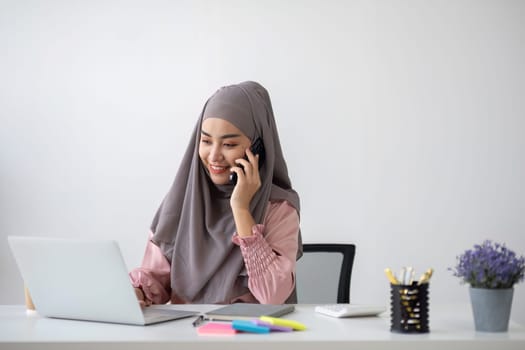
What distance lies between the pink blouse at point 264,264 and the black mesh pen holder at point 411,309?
0.71 metres

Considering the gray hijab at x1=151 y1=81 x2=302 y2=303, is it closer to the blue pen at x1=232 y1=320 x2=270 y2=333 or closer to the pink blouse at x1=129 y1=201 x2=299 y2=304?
the pink blouse at x1=129 y1=201 x2=299 y2=304

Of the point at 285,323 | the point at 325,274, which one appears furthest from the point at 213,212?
the point at 285,323

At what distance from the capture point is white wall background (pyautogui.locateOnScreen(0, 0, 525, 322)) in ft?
11.4

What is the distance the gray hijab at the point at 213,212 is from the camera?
2.14 m

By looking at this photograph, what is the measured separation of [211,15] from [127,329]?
2.42 meters

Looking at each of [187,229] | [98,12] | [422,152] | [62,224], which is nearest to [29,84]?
[98,12]

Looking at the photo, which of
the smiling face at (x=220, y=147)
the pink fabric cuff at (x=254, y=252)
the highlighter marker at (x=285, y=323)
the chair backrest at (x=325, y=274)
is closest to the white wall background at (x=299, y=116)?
the chair backrest at (x=325, y=274)

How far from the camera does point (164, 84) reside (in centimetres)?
351

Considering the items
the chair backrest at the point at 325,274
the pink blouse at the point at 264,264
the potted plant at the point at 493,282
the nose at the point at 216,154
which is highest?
the nose at the point at 216,154

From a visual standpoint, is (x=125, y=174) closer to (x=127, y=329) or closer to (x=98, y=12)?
(x=98, y=12)

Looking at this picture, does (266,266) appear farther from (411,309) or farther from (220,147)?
(411,309)

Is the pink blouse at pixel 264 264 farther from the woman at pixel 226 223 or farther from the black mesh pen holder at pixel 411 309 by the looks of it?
the black mesh pen holder at pixel 411 309

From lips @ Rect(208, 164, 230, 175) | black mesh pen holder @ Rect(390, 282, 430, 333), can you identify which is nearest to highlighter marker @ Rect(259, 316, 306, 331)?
black mesh pen holder @ Rect(390, 282, 430, 333)

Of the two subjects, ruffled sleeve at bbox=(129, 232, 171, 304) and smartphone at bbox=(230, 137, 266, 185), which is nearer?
ruffled sleeve at bbox=(129, 232, 171, 304)
